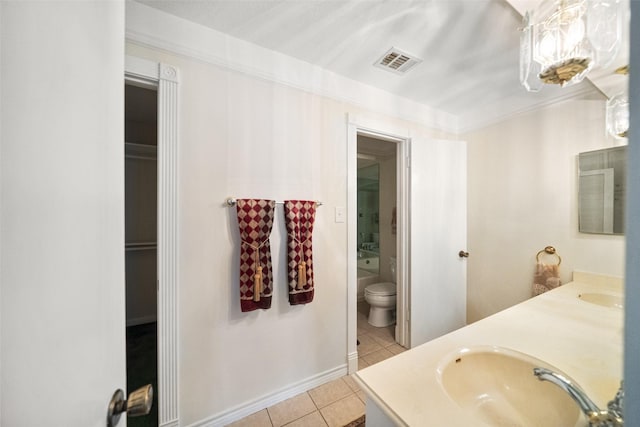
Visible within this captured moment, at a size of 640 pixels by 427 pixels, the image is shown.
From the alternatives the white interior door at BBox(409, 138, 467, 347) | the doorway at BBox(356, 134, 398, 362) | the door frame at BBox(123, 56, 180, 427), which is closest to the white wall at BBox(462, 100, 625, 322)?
the white interior door at BBox(409, 138, 467, 347)

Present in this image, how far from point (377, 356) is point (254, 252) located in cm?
149

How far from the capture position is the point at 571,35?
84 centimetres

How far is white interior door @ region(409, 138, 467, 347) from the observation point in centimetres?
198

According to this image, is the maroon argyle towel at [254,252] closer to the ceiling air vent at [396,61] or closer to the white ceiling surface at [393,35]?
the white ceiling surface at [393,35]

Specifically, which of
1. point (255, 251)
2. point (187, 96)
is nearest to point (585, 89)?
point (255, 251)

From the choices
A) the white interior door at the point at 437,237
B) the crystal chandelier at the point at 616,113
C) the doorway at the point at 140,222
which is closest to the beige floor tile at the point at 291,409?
the white interior door at the point at 437,237

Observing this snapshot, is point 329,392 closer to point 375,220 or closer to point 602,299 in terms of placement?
point 602,299

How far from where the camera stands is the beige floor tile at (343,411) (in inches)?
52.3

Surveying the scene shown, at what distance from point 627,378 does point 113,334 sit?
2.70ft

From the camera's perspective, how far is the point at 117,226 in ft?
1.60

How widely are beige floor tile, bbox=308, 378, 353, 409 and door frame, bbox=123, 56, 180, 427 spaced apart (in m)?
0.81

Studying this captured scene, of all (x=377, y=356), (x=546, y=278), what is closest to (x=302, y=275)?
(x=377, y=356)

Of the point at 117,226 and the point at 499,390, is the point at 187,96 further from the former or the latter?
the point at 499,390

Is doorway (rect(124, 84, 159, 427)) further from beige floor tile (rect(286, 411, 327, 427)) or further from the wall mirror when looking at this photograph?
the wall mirror
